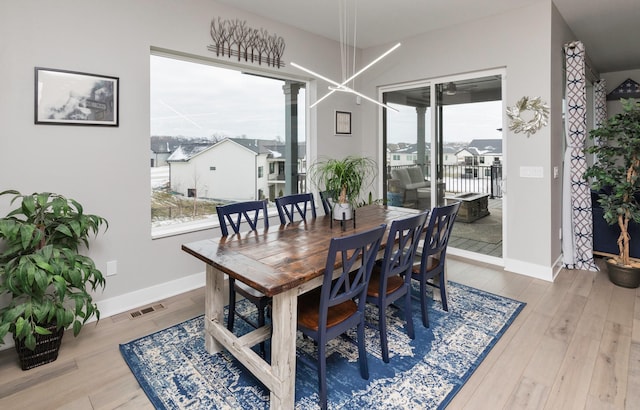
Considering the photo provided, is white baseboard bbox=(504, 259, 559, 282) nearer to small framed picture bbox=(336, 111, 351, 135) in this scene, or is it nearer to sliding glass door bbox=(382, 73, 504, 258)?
sliding glass door bbox=(382, 73, 504, 258)

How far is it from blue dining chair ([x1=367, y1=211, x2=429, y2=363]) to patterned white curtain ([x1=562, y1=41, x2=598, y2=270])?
8.69 feet

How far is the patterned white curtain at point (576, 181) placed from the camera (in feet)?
12.4

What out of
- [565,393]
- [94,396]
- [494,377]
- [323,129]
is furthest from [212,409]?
[323,129]

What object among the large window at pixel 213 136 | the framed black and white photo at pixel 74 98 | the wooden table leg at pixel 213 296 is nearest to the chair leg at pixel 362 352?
the wooden table leg at pixel 213 296

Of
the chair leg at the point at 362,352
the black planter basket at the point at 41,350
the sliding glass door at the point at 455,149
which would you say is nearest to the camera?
the chair leg at the point at 362,352

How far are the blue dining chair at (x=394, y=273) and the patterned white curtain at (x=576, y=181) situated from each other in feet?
8.69

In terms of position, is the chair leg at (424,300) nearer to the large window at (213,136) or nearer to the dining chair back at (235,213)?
the dining chair back at (235,213)

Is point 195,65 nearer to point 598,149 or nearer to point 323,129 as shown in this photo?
point 323,129

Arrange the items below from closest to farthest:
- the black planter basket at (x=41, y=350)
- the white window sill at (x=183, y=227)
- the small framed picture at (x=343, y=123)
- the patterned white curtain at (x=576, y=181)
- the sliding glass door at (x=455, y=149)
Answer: the black planter basket at (x=41, y=350) → the white window sill at (x=183, y=227) → the patterned white curtain at (x=576, y=181) → the sliding glass door at (x=455, y=149) → the small framed picture at (x=343, y=123)

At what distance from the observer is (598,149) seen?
11.6ft

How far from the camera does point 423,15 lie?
3785 mm

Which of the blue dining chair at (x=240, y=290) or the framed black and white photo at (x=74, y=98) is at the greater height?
the framed black and white photo at (x=74, y=98)

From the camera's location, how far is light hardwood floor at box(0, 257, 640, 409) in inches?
74.3

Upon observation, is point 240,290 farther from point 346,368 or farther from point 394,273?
point 394,273
